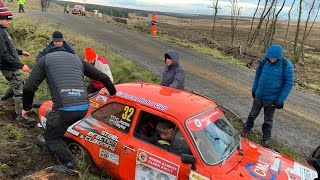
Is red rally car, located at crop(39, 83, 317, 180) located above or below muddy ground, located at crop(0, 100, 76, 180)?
above

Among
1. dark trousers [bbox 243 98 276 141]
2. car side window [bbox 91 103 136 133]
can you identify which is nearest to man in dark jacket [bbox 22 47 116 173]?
car side window [bbox 91 103 136 133]

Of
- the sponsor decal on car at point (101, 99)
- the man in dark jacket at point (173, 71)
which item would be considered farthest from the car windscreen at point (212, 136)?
the man in dark jacket at point (173, 71)

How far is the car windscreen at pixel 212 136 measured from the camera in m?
4.50

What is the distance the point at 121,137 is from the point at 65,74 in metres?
1.28

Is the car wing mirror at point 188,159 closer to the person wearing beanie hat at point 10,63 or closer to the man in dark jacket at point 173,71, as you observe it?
the man in dark jacket at point 173,71

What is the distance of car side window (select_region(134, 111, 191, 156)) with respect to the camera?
4.58m

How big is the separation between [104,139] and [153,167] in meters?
0.98

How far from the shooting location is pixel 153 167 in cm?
464

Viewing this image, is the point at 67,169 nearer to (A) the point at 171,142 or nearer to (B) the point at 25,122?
(A) the point at 171,142

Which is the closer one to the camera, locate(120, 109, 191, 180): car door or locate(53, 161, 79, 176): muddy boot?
locate(120, 109, 191, 180): car door

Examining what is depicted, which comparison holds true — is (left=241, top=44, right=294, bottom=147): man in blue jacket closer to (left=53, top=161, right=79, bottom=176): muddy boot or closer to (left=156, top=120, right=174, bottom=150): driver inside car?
(left=156, top=120, right=174, bottom=150): driver inside car

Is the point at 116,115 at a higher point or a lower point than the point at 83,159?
higher

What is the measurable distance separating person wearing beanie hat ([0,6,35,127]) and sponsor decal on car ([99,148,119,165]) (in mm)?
2280

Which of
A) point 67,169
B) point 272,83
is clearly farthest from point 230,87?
point 67,169
